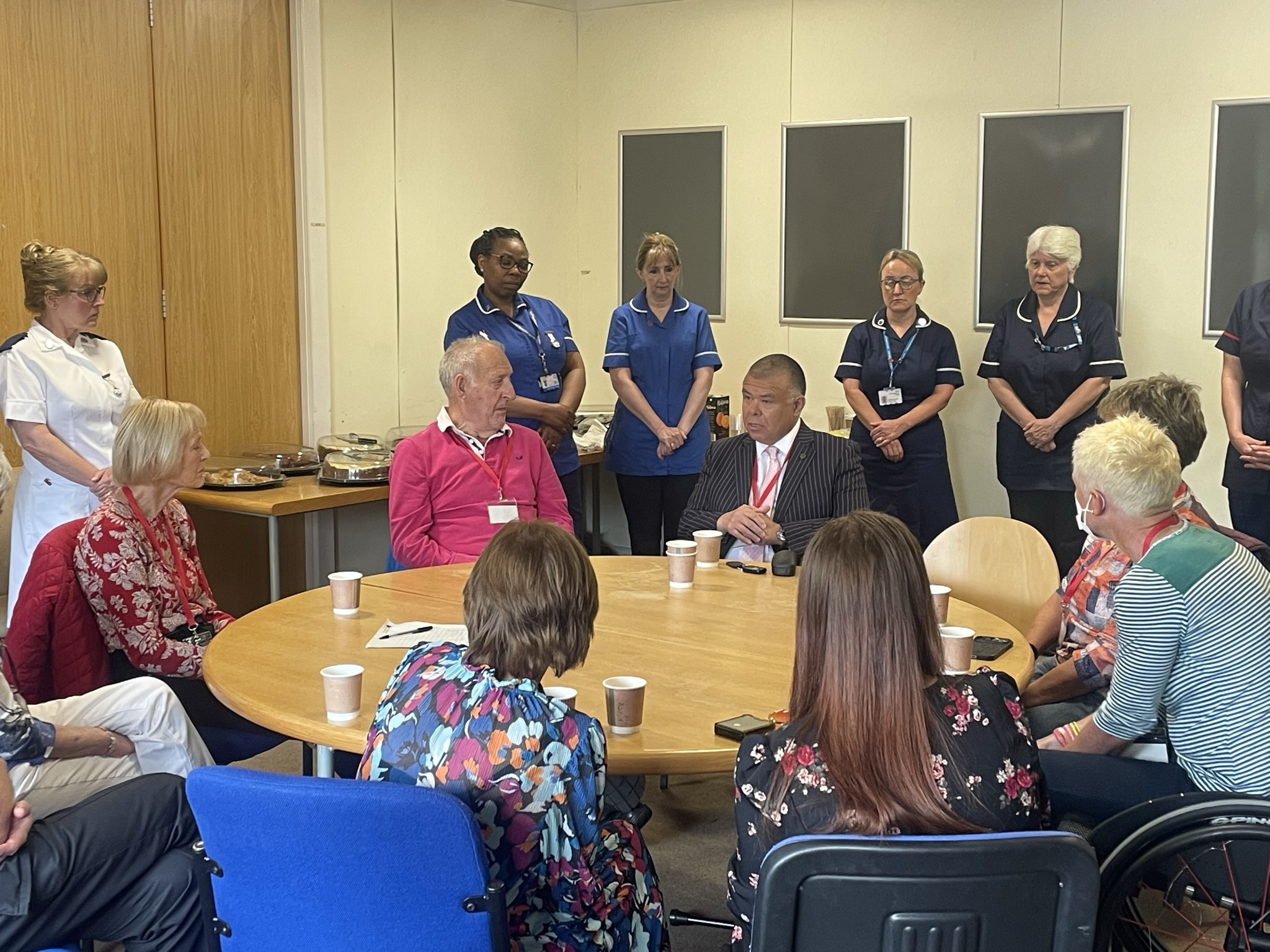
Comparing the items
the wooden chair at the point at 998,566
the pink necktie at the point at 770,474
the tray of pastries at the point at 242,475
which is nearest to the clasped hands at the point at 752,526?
the pink necktie at the point at 770,474

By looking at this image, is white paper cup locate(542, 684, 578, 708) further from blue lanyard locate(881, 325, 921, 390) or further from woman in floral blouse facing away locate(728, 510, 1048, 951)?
blue lanyard locate(881, 325, 921, 390)

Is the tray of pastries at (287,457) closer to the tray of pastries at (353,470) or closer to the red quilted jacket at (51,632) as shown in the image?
the tray of pastries at (353,470)

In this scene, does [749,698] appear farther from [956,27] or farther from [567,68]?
[567,68]

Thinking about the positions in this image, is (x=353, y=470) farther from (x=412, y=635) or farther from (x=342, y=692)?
(x=342, y=692)

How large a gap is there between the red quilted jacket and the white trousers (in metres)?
0.27

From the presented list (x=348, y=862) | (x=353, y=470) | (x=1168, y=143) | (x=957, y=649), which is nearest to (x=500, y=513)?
(x=353, y=470)

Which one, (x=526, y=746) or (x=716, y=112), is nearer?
(x=526, y=746)

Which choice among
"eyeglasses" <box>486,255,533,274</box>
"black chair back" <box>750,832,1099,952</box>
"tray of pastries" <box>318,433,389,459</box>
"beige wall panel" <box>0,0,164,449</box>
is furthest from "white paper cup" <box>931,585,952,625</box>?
"beige wall panel" <box>0,0,164,449</box>

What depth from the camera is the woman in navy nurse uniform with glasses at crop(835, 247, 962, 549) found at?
5.64 meters

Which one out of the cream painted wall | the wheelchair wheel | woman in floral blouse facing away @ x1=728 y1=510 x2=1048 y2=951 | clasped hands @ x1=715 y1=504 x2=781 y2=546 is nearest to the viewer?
woman in floral blouse facing away @ x1=728 y1=510 x2=1048 y2=951

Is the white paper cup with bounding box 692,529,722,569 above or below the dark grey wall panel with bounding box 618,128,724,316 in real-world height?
below

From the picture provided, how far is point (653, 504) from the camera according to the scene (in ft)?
18.4

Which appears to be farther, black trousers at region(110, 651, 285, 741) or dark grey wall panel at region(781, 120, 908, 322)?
dark grey wall panel at region(781, 120, 908, 322)

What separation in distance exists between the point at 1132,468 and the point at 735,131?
15.0ft
